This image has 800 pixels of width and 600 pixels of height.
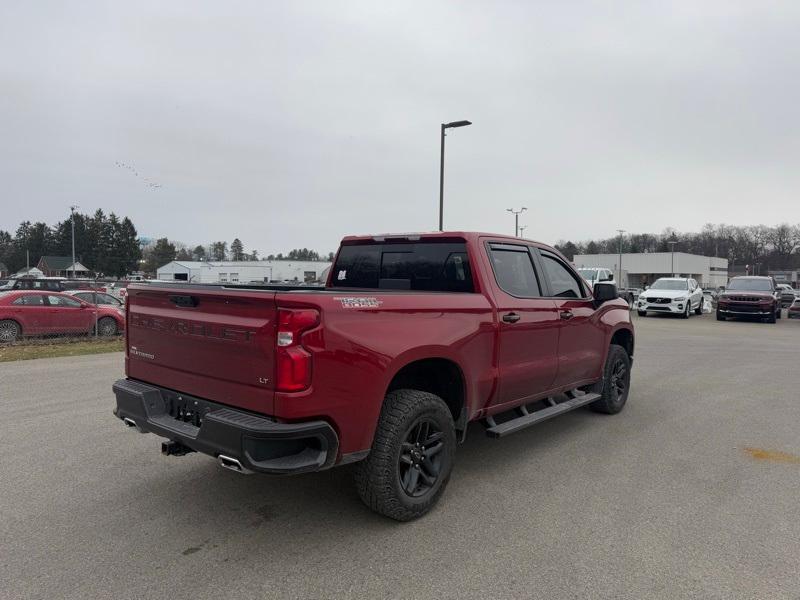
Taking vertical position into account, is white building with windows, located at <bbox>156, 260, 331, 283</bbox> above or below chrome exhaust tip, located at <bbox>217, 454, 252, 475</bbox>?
below

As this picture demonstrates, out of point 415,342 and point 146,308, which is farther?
point 146,308

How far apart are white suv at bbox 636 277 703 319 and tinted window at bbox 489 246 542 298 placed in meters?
21.4

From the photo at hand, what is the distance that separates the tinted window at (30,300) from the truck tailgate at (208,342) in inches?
457

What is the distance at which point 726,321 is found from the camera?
23.5 m

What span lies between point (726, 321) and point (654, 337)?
33.5ft

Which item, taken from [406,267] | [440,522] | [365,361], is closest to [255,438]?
[365,361]

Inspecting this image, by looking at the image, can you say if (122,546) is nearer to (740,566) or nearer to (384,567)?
(384,567)

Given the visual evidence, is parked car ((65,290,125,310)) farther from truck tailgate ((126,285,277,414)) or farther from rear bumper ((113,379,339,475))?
rear bumper ((113,379,339,475))

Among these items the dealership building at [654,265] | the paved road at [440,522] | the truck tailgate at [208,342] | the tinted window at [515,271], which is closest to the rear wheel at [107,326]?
the paved road at [440,522]

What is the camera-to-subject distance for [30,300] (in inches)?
532

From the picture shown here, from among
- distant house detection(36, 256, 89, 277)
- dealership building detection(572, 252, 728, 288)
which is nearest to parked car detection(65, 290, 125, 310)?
dealership building detection(572, 252, 728, 288)

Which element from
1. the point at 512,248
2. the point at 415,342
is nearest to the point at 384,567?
the point at 415,342

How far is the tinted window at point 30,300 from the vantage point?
43.7 feet

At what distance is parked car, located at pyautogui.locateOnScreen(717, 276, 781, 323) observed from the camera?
22438 millimetres
